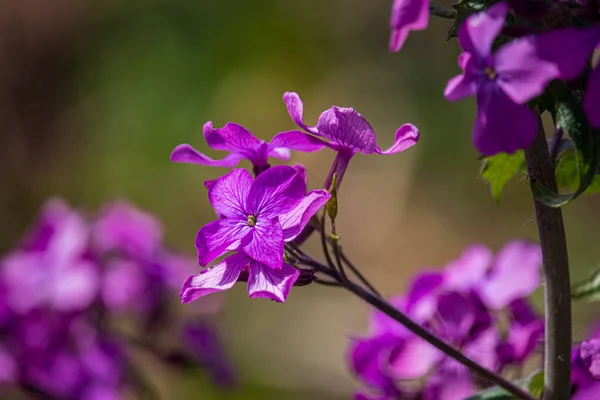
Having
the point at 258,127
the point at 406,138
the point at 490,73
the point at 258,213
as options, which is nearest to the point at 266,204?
the point at 258,213

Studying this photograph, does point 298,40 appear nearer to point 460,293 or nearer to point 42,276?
point 42,276

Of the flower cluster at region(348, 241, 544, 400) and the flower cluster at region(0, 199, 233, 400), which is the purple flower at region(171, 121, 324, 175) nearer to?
the flower cluster at region(348, 241, 544, 400)

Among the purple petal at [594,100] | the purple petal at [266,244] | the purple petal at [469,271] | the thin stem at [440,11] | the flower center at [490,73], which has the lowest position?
the purple petal at [469,271]

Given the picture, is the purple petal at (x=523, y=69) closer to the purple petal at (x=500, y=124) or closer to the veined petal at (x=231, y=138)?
the purple petal at (x=500, y=124)

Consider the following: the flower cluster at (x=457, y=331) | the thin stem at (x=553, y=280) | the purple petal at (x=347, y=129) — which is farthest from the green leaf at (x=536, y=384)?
the purple petal at (x=347, y=129)

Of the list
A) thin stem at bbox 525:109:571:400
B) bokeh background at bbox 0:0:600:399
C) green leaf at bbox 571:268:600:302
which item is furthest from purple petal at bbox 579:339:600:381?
bokeh background at bbox 0:0:600:399

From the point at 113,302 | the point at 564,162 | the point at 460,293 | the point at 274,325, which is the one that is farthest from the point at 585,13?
the point at 274,325

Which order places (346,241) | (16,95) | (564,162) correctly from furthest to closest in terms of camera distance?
(16,95) < (346,241) < (564,162)
